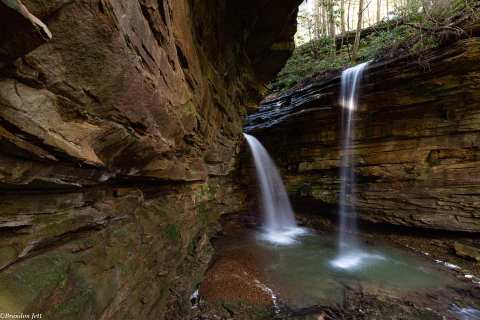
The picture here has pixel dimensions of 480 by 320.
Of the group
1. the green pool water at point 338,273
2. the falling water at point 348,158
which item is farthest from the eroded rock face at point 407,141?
the green pool water at point 338,273

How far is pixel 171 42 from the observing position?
164 inches

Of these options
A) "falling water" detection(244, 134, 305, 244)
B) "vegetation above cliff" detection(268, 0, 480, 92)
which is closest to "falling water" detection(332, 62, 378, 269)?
"vegetation above cliff" detection(268, 0, 480, 92)

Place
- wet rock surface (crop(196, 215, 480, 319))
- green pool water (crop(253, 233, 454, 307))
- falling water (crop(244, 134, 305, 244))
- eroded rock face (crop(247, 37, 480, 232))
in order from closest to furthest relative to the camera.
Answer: wet rock surface (crop(196, 215, 480, 319)), green pool water (crop(253, 233, 454, 307)), eroded rock face (crop(247, 37, 480, 232)), falling water (crop(244, 134, 305, 244))

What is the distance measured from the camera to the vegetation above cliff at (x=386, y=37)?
26.5 feet

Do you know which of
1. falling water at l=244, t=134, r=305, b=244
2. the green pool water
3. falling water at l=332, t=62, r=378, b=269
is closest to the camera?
the green pool water

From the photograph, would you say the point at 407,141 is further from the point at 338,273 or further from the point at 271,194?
the point at 271,194

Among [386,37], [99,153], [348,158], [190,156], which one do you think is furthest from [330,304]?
[386,37]

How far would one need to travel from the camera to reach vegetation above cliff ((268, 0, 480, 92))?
8.07 meters

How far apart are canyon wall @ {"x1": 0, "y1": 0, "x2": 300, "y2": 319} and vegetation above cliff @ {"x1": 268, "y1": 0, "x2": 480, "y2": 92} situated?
6.97 m

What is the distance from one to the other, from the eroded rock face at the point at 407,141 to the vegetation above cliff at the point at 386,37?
2.55 ft

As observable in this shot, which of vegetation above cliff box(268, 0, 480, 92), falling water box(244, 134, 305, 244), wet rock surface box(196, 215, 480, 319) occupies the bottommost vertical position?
wet rock surface box(196, 215, 480, 319)

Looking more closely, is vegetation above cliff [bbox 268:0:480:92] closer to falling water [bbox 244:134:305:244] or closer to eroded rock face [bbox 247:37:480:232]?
eroded rock face [bbox 247:37:480:232]

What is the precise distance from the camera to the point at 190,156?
6.55 m

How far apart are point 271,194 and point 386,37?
11.2m
